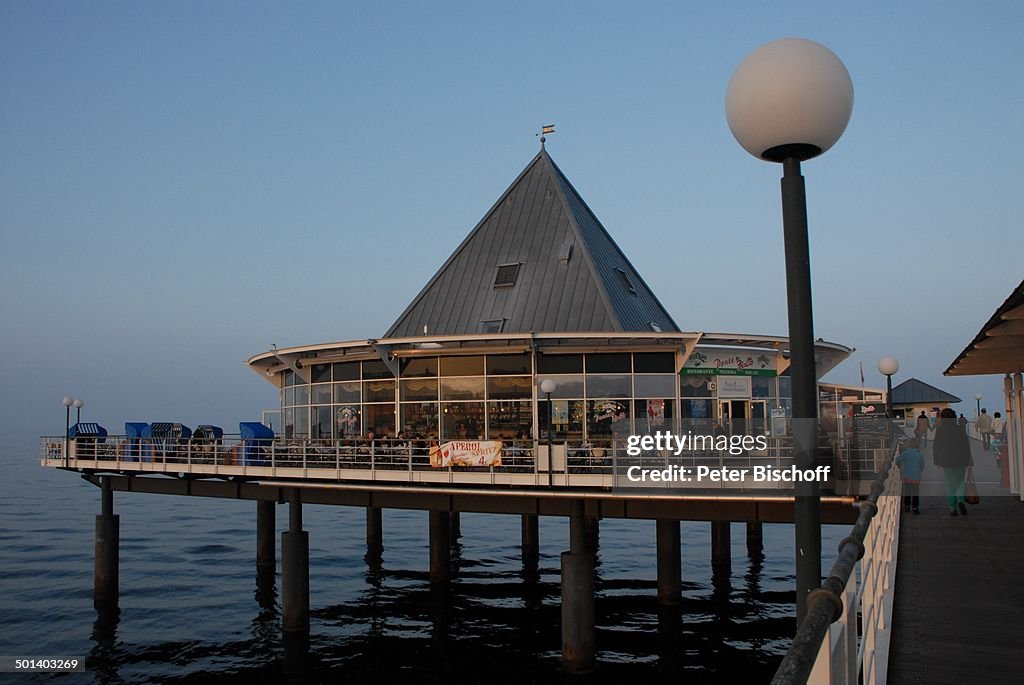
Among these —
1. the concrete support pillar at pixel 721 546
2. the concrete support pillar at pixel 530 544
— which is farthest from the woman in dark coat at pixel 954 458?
the concrete support pillar at pixel 530 544

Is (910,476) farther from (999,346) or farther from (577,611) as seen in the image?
(577,611)

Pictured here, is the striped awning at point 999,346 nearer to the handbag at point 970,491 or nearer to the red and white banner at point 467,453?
the handbag at point 970,491

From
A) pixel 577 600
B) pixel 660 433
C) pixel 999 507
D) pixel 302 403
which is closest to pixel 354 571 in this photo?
pixel 302 403

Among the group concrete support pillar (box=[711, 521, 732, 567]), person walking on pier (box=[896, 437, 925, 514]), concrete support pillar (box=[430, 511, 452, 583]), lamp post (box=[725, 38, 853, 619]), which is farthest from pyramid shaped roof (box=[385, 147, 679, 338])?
lamp post (box=[725, 38, 853, 619])

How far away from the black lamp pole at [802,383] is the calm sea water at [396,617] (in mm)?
16088

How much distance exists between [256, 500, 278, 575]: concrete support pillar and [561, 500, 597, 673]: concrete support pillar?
1433 cm

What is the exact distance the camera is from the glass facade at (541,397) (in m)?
26.5

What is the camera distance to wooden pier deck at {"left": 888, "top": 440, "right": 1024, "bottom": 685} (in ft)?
18.3

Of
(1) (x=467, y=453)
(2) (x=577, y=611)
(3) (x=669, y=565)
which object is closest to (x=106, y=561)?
(1) (x=467, y=453)

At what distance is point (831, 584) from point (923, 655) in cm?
359

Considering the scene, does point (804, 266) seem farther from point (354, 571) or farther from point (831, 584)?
point (354, 571)

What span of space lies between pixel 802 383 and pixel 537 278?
29741 millimetres

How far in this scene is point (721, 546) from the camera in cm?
3231

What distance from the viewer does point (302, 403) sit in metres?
31.6
